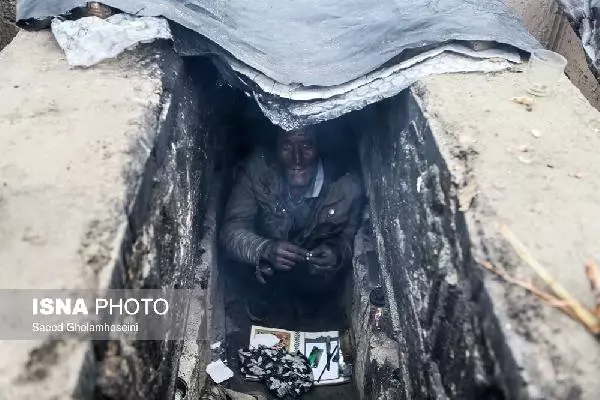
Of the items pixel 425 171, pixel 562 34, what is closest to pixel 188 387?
pixel 425 171

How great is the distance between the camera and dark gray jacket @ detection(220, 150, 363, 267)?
149 inches

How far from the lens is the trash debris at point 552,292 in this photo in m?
1.44

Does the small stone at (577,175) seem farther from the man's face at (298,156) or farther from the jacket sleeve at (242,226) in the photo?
the jacket sleeve at (242,226)

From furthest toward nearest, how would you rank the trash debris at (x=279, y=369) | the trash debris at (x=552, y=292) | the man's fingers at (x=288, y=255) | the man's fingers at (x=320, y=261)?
1. the man's fingers at (x=320, y=261)
2. the man's fingers at (x=288, y=255)
3. the trash debris at (x=279, y=369)
4. the trash debris at (x=552, y=292)

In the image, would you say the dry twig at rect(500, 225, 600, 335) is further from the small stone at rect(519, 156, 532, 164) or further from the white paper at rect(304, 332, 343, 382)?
the white paper at rect(304, 332, 343, 382)

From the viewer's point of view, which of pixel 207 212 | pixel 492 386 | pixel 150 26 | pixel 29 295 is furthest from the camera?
pixel 207 212

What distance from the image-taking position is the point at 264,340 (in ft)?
12.3

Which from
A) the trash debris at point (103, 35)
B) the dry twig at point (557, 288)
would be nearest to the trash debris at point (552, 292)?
the dry twig at point (557, 288)

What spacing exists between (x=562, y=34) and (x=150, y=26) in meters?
3.11

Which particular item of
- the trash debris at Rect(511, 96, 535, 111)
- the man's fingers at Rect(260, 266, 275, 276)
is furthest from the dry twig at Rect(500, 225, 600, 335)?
the man's fingers at Rect(260, 266, 275, 276)

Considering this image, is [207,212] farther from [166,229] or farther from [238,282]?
[166,229]

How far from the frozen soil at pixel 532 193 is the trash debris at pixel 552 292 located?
20mm

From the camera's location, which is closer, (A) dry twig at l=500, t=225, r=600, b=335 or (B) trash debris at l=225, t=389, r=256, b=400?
(A) dry twig at l=500, t=225, r=600, b=335

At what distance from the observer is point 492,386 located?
155cm
